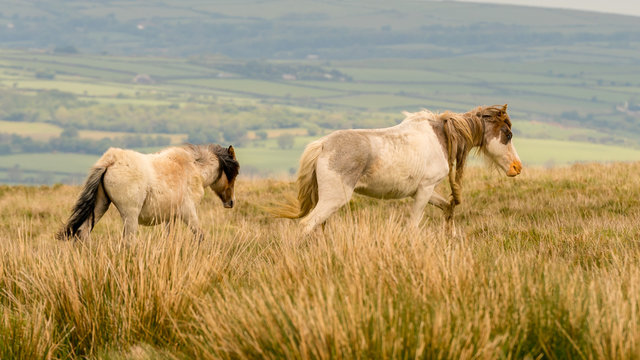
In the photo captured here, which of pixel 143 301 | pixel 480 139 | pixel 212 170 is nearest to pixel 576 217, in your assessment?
pixel 480 139

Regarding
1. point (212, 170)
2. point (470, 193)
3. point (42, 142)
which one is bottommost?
point (42, 142)

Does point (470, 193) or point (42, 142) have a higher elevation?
point (470, 193)

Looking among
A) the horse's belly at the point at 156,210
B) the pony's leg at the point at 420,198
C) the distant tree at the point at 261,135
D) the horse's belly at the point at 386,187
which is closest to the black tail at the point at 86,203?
the horse's belly at the point at 156,210

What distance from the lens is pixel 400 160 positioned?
8.61 metres

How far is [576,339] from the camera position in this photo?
432cm

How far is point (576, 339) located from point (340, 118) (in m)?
168

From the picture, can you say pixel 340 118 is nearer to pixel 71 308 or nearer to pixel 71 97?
pixel 71 97

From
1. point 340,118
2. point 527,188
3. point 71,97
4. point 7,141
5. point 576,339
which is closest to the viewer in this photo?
point 576,339

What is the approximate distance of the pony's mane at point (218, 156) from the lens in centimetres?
894

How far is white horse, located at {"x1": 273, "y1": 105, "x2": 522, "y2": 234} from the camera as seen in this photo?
27.3 feet

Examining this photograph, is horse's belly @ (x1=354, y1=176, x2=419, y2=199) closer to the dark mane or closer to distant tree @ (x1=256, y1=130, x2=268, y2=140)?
the dark mane

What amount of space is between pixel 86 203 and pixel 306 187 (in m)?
2.30

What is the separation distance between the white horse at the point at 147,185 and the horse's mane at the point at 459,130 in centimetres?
244

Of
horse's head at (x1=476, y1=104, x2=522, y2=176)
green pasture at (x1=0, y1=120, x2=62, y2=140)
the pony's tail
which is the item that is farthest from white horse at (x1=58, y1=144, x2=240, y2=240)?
green pasture at (x1=0, y1=120, x2=62, y2=140)
